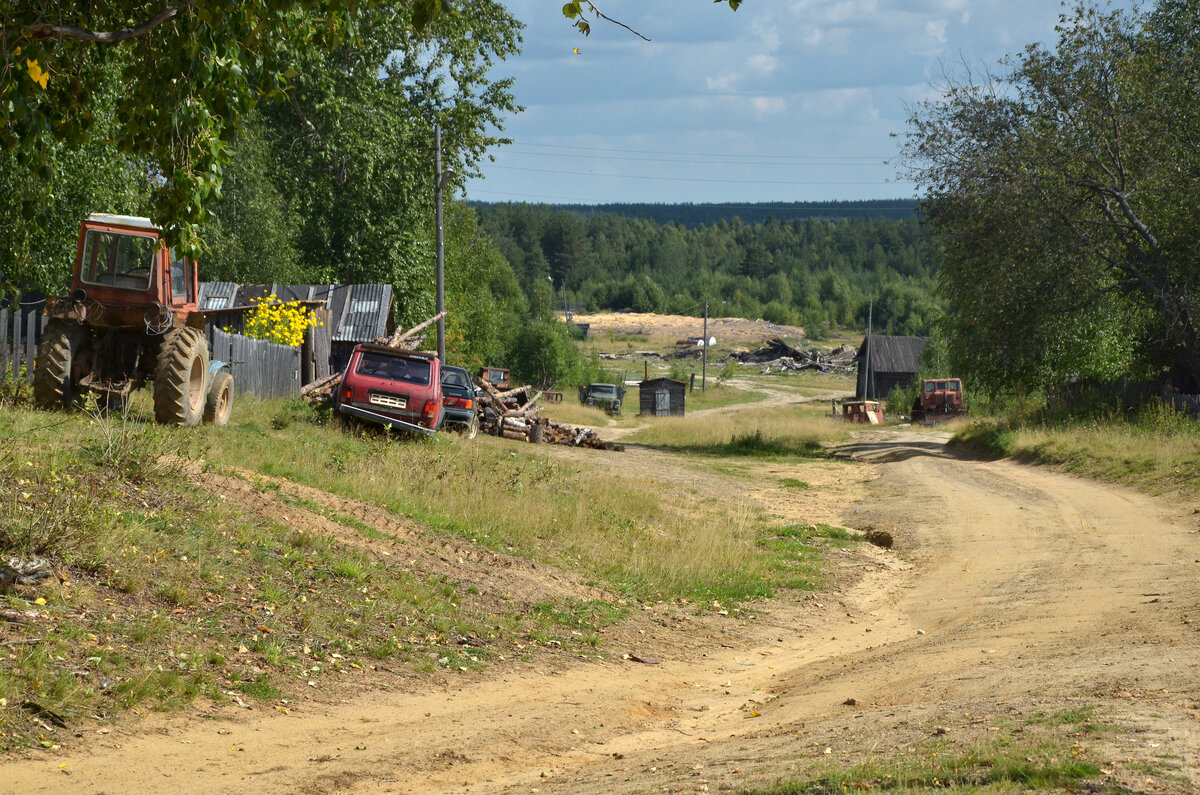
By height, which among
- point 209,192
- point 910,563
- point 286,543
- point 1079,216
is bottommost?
point 910,563

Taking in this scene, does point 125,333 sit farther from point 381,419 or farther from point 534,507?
point 534,507

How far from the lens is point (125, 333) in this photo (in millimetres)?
16797

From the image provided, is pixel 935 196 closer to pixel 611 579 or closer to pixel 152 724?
pixel 611 579

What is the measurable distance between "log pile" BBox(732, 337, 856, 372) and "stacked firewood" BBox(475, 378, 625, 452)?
85.5 metres

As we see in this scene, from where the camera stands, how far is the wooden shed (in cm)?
6600

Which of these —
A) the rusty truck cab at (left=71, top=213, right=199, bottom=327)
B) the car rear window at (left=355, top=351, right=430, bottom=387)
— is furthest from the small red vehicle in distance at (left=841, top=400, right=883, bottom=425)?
the rusty truck cab at (left=71, top=213, right=199, bottom=327)

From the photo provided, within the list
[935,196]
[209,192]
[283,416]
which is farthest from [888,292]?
[209,192]

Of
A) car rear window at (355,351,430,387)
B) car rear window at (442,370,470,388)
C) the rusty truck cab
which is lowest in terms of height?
car rear window at (442,370,470,388)

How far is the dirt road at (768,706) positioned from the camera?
5.71m

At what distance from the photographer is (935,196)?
31.9m

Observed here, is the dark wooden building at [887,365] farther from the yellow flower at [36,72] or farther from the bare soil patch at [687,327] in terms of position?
the yellow flower at [36,72]

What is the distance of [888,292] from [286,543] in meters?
178

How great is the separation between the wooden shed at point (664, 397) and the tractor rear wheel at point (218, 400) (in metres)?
48.7

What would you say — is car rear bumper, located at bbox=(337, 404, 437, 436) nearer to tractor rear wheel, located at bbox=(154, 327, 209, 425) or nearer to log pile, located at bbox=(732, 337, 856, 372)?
tractor rear wheel, located at bbox=(154, 327, 209, 425)
